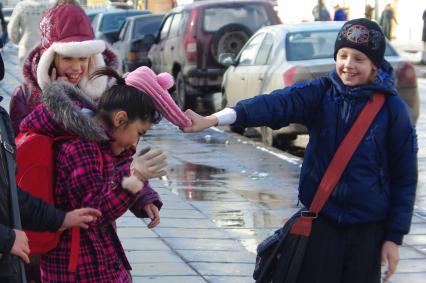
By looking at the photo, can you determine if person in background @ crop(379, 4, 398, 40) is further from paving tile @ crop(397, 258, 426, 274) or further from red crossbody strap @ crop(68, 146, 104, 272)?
red crossbody strap @ crop(68, 146, 104, 272)

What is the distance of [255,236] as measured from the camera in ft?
25.6

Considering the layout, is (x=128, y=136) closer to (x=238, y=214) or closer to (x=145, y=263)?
(x=145, y=263)

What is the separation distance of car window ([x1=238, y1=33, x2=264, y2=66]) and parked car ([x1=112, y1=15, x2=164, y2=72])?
7.25 meters

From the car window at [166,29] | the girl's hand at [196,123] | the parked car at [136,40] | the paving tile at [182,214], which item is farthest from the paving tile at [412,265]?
the parked car at [136,40]

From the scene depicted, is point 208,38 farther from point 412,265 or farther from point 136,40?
point 412,265

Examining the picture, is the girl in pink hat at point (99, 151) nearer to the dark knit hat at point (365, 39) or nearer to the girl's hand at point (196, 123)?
the girl's hand at point (196, 123)

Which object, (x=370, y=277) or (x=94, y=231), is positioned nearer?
(x=94, y=231)

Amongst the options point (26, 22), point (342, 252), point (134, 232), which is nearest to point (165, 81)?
point (342, 252)

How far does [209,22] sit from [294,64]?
5771 mm

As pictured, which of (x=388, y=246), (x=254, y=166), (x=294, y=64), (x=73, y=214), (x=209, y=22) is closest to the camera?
(x=73, y=214)

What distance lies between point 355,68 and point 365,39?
4.8 inches

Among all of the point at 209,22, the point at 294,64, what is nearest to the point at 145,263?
the point at 294,64

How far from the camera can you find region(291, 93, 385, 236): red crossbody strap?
4.27 m

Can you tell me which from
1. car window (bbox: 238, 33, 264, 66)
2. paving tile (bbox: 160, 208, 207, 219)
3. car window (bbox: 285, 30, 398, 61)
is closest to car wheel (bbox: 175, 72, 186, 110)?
car window (bbox: 238, 33, 264, 66)
